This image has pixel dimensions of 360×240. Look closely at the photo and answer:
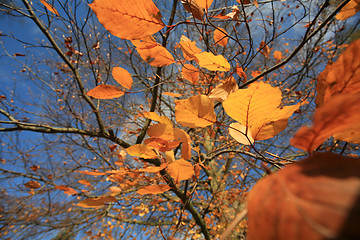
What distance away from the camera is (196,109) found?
41cm

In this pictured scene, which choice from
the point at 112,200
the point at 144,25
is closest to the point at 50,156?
the point at 112,200

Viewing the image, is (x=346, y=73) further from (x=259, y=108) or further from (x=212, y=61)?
(x=212, y=61)

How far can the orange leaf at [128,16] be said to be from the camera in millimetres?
371

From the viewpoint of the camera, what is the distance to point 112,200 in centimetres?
67

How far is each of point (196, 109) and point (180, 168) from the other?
317 millimetres

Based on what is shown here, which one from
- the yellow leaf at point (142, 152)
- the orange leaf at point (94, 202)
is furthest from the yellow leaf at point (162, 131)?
the orange leaf at point (94, 202)

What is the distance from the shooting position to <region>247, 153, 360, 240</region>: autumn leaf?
4.0 inches

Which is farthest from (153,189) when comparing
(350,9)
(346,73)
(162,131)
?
(350,9)

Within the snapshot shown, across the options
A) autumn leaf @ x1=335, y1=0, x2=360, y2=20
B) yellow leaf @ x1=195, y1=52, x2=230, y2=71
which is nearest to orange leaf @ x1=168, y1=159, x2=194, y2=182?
yellow leaf @ x1=195, y1=52, x2=230, y2=71

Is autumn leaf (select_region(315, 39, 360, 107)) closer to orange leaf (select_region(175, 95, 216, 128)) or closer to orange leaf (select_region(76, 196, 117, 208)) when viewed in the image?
orange leaf (select_region(175, 95, 216, 128))

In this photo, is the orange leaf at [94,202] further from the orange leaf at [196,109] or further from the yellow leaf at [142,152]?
the orange leaf at [196,109]

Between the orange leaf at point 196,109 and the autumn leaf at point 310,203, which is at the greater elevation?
the orange leaf at point 196,109

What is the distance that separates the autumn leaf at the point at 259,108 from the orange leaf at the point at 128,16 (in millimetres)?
289

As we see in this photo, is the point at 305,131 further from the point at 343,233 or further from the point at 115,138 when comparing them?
the point at 115,138
